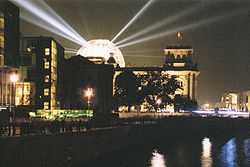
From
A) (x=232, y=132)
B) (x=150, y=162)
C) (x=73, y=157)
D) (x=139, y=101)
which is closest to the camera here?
(x=73, y=157)

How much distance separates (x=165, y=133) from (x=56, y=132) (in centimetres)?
5751

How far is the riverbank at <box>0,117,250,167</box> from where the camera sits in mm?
39000

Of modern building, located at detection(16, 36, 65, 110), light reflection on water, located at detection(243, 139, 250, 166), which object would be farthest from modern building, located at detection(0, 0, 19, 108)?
light reflection on water, located at detection(243, 139, 250, 166)

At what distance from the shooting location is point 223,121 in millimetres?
141625

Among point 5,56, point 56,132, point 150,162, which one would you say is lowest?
point 150,162

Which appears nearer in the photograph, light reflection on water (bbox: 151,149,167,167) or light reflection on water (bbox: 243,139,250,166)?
light reflection on water (bbox: 151,149,167,167)

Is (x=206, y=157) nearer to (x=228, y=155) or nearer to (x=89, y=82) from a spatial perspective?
(x=228, y=155)

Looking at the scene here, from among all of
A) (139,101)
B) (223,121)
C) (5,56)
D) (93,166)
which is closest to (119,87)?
(139,101)

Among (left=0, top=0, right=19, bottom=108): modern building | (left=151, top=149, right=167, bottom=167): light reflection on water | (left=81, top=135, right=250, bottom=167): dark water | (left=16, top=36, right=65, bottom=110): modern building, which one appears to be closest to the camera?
(left=81, top=135, right=250, bottom=167): dark water

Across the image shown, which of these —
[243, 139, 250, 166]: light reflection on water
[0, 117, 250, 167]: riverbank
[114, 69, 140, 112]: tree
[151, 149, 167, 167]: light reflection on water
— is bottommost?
[243, 139, 250, 166]: light reflection on water

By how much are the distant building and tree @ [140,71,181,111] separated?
45.1ft

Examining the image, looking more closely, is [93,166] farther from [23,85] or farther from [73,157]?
[23,85]

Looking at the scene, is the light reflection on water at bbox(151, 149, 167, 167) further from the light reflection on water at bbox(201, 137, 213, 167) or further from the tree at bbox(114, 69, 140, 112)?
the tree at bbox(114, 69, 140, 112)

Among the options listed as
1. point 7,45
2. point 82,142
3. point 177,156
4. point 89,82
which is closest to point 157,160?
point 177,156
